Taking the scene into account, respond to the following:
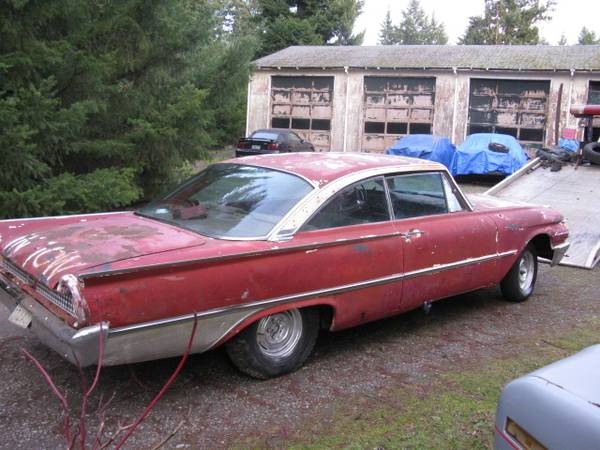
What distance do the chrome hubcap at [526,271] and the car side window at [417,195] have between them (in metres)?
1.43

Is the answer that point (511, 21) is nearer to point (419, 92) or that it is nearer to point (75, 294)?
point (419, 92)

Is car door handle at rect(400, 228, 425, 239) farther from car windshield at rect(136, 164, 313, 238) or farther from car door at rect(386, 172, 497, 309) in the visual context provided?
car windshield at rect(136, 164, 313, 238)

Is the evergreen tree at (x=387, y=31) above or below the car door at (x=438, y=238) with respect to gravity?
above

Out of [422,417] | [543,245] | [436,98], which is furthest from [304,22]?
[422,417]

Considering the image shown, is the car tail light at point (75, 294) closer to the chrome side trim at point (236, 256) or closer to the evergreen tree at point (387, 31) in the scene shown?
the chrome side trim at point (236, 256)

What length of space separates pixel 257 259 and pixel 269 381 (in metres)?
0.86

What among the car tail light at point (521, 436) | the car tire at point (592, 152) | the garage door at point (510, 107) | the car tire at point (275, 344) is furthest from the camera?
the garage door at point (510, 107)

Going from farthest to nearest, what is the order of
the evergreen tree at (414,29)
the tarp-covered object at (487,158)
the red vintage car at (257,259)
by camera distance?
the evergreen tree at (414,29), the tarp-covered object at (487,158), the red vintage car at (257,259)

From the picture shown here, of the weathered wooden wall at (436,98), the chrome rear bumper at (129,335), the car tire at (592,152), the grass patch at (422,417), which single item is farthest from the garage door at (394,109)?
the chrome rear bumper at (129,335)

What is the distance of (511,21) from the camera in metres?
53.3

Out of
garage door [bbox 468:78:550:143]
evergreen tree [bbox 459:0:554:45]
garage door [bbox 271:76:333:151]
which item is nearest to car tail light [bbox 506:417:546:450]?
garage door [bbox 468:78:550:143]

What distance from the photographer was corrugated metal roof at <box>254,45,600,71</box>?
19.3 m

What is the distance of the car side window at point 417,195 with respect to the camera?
15.3 feet

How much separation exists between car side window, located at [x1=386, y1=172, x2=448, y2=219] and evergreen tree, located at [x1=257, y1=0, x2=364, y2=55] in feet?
97.0
